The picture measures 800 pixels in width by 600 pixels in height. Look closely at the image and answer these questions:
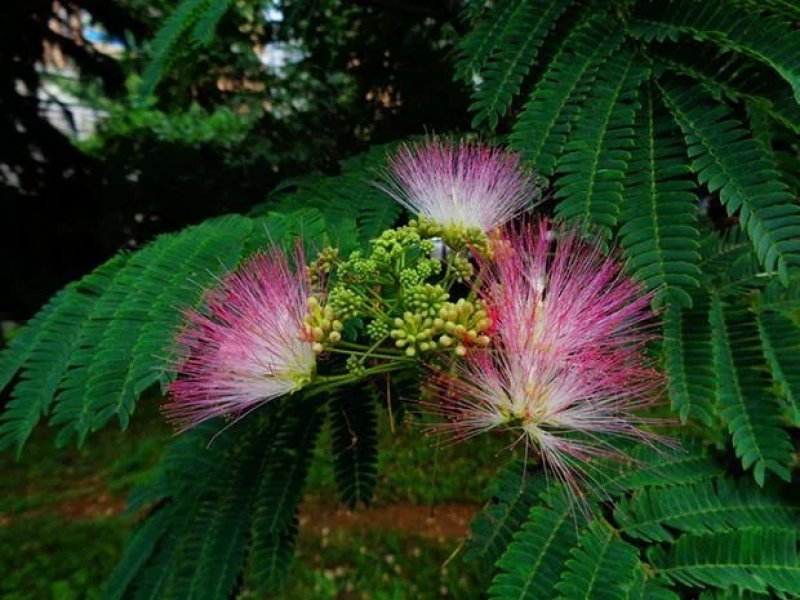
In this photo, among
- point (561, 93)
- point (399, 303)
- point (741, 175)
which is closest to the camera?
point (399, 303)

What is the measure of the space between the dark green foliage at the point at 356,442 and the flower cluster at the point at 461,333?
2.18 ft

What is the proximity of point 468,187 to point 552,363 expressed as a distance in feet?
1.58

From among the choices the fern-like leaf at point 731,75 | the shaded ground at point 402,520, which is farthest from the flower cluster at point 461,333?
the shaded ground at point 402,520

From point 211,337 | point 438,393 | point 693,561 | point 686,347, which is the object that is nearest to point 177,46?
point 211,337

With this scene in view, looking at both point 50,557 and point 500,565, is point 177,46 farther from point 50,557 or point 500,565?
point 50,557

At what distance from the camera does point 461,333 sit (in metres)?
1.11

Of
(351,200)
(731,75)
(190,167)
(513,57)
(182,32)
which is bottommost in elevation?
(351,200)

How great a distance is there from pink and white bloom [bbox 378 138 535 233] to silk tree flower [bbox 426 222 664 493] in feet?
0.69

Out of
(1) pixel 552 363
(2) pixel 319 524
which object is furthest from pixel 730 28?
(2) pixel 319 524

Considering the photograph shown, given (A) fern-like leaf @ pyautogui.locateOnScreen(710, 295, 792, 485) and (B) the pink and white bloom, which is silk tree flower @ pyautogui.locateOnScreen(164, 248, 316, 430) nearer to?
(B) the pink and white bloom

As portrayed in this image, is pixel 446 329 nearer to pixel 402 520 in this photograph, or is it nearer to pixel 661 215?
pixel 661 215

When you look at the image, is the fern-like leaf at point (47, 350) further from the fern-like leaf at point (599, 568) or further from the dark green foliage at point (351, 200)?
the fern-like leaf at point (599, 568)

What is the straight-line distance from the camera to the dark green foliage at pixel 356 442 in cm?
200

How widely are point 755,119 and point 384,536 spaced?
3.47 metres
